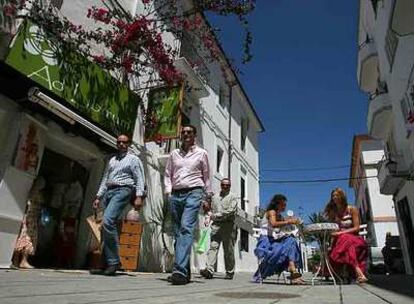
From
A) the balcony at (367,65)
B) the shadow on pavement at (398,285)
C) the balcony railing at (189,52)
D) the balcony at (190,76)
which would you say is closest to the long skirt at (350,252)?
the shadow on pavement at (398,285)

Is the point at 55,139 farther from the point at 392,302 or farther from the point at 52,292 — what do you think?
the point at 392,302

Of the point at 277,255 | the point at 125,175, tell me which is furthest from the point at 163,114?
the point at 277,255

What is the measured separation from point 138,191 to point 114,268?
1.07 meters

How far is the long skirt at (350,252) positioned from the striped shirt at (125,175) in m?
3.26

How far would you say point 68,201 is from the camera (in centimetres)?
734

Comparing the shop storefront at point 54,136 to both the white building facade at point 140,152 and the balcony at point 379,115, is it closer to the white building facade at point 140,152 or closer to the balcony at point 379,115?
the white building facade at point 140,152

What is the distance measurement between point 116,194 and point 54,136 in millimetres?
2244

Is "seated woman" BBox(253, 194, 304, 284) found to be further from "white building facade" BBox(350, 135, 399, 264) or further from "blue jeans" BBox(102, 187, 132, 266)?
"white building facade" BBox(350, 135, 399, 264)

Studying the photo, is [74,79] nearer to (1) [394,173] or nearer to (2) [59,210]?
(2) [59,210]

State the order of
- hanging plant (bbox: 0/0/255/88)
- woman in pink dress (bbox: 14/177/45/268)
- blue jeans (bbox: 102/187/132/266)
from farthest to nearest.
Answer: hanging plant (bbox: 0/0/255/88)
woman in pink dress (bbox: 14/177/45/268)
blue jeans (bbox: 102/187/132/266)

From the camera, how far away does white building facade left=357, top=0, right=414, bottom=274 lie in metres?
12.0

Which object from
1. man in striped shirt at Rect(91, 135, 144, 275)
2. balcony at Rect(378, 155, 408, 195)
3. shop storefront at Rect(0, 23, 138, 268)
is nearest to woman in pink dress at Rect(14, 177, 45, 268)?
shop storefront at Rect(0, 23, 138, 268)

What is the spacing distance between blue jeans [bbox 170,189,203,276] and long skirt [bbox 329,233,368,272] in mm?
2763

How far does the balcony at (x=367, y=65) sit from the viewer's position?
16.5 m
